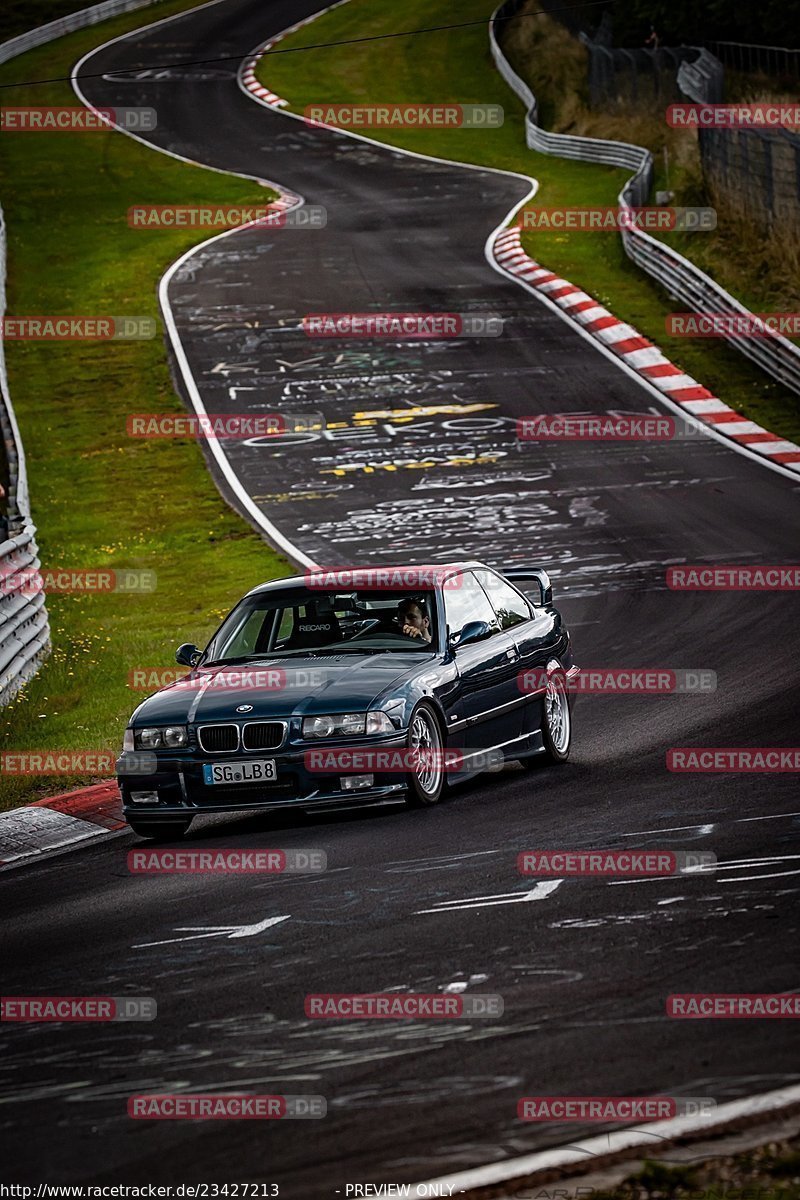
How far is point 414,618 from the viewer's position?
37.3 feet

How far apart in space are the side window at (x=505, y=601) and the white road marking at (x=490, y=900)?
4187 mm

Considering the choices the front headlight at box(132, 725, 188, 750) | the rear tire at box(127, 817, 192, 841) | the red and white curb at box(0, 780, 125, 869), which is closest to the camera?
the front headlight at box(132, 725, 188, 750)

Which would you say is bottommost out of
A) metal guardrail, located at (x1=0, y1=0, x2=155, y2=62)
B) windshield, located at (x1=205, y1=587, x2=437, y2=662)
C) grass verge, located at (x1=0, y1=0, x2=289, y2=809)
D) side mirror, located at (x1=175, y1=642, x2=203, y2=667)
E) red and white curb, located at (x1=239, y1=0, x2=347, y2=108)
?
grass verge, located at (x1=0, y1=0, x2=289, y2=809)

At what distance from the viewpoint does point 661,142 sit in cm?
4638

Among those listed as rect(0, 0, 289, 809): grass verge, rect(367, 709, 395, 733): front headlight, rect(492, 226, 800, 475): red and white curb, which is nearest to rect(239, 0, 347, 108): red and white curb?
rect(0, 0, 289, 809): grass verge

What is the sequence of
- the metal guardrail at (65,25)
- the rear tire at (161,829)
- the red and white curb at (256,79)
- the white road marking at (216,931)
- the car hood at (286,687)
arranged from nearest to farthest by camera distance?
the white road marking at (216,931) < the car hood at (286,687) < the rear tire at (161,829) < the red and white curb at (256,79) < the metal guardrail at (65,25)

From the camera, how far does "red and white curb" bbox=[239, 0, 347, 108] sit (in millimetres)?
59156

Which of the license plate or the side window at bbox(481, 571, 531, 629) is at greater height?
the side window at bbox(481, 571, 531, 629)

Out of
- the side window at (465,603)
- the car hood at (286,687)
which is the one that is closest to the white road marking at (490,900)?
the car hood at (286,687)

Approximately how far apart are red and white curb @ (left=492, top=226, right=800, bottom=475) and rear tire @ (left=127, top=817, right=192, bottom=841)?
14.6 m

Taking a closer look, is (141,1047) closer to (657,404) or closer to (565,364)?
(657,404)

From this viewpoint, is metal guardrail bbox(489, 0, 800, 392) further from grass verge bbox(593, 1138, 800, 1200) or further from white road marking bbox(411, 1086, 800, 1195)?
grass verge bbox(593, 1138, 800, 1200)

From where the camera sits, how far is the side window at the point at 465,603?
11.5 meters

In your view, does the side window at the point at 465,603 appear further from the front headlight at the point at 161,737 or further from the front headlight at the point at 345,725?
the front headlight at the point at 161,737
